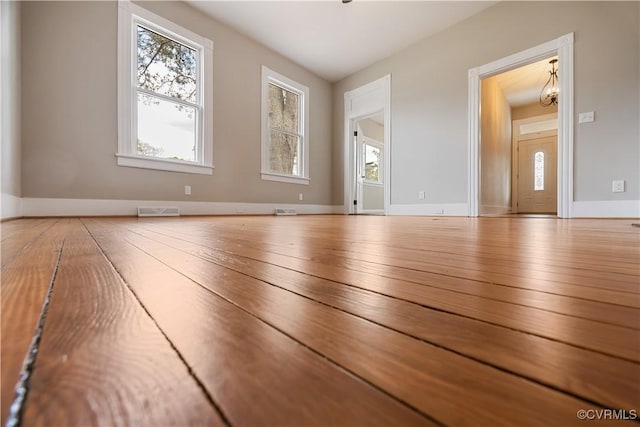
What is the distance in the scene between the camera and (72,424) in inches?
6.9

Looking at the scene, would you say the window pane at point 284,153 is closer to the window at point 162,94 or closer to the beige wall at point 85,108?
the beige wall at point 85,108

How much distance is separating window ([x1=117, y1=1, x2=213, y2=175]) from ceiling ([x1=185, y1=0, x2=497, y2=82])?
0.59 m

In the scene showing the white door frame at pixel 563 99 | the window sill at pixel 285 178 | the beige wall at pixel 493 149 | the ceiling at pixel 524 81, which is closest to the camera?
the white door frame at pixel 563 99

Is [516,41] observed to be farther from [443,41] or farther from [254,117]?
[254,117]

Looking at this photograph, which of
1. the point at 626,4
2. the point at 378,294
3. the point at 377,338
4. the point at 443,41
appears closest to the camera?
the point at 377,338

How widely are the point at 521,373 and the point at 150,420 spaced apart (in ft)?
0.89

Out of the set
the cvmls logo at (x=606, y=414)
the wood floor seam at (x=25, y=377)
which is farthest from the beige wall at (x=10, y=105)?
the cvmls logo at (x=606, y=414)

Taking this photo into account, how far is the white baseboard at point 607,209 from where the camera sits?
110 inches

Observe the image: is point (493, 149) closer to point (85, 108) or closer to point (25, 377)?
point (85, 108)

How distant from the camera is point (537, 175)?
7027 millimetres

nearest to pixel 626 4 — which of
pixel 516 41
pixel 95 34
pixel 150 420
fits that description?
pixel 516 41

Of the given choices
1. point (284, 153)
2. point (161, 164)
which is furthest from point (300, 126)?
point (161, 164)

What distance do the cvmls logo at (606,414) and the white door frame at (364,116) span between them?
465 centimetres

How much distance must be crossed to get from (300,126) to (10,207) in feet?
12.9
